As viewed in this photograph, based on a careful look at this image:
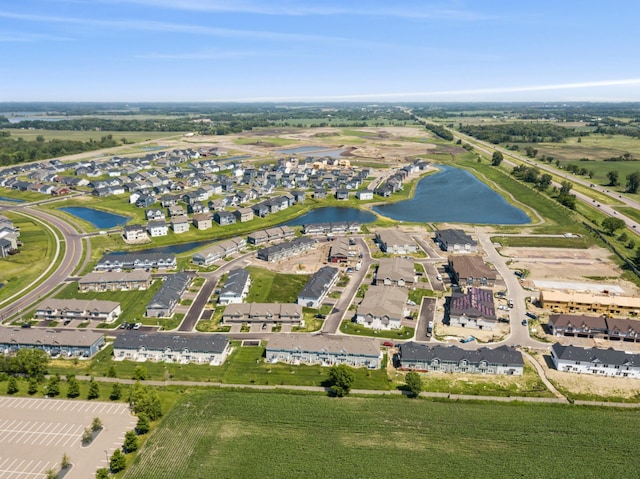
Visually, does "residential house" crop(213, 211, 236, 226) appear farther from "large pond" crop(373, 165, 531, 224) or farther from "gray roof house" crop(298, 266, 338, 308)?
"large pond" crop(373, 165, 531, 224)

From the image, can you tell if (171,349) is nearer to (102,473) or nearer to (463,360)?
(102,473)

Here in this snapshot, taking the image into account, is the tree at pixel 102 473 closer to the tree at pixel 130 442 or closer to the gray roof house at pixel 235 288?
the tree at pixel 130 442

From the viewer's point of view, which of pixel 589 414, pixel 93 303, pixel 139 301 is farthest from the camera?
pixel 139 301

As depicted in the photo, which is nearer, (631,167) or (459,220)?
(459,220)

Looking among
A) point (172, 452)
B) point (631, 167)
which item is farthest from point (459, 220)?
point (631, 167)

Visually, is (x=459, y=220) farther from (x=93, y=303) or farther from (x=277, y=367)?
(x=93, y=303)

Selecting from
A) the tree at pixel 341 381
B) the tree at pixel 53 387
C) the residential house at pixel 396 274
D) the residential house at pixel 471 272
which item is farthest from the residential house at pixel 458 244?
the tree at pixel 53 387

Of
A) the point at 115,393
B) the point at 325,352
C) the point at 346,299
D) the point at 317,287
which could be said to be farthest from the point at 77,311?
the point at 346,299
